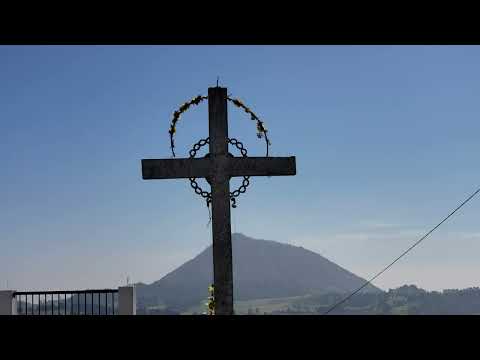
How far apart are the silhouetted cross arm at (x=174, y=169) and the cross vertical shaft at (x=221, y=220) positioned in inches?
6.2

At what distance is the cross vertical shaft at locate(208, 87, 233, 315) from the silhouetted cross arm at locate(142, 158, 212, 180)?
0.16m

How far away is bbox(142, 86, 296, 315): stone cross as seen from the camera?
29.0 feet

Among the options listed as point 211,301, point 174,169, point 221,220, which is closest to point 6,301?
point 211,301

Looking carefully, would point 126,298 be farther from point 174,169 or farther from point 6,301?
point 174,169

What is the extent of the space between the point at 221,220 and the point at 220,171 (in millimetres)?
688

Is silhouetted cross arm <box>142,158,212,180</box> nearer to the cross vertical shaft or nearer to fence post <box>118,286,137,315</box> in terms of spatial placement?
the cross vertical shaft

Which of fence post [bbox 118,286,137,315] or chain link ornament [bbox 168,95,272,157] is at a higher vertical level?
chain link ornament [bbox 168,95,272,157]

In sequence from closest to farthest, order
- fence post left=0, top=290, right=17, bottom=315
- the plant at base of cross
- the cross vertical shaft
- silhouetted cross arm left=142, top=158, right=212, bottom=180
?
the cross vertical shaft
silhouetted cross arm left=142, top=158, right=212, bottom=180
the plant at base of cross
fence post left=0, top=290, right=17, bottom=315

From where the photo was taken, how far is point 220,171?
29.6 ft

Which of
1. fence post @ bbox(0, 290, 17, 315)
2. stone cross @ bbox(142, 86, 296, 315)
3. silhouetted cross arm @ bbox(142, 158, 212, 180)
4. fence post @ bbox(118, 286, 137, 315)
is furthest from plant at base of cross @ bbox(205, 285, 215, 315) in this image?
fence post @ bbox(0, 290, 17, 315)
